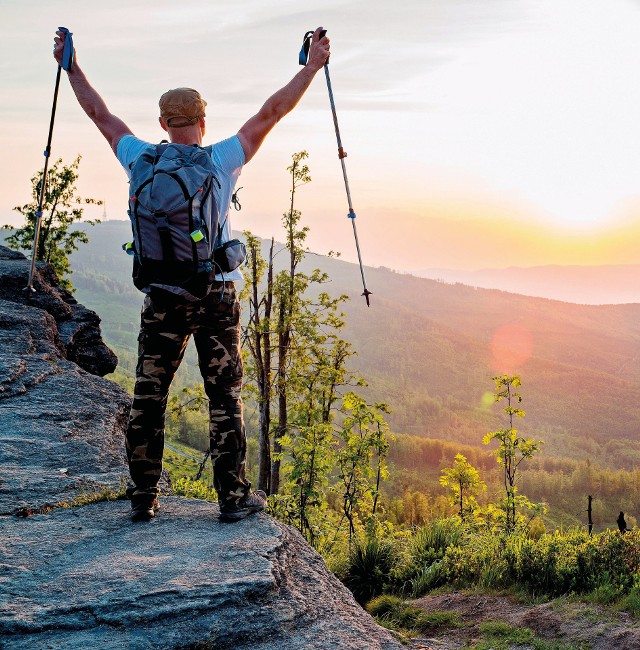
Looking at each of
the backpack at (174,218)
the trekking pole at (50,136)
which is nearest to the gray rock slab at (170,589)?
the backpack at (174,218)

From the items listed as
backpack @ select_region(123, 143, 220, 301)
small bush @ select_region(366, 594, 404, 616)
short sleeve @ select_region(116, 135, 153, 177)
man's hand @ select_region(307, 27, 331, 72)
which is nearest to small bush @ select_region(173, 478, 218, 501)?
small bush @ select_region(366, 594, 404, 616)

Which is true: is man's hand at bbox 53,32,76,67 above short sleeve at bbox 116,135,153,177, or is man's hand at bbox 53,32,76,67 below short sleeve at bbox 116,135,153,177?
above

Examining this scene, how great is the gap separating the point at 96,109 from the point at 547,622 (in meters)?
5.83

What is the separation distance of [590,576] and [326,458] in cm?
423

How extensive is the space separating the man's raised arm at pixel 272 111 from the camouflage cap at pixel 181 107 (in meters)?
0.35

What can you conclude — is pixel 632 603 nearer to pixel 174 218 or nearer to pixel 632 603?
pixel 632 603

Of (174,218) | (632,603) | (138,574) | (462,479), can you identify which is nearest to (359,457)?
(462,479)

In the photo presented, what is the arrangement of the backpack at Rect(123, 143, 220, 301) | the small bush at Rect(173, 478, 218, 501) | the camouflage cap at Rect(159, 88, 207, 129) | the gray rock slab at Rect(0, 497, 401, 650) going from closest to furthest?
1. the gray rock slab at Rect(0, 497, 401, 650)
2. the backpack at Rect(123, 143, 220, 301)
3. the camouflage cap at Rect(159, 88, 207, 129)
4. the small bush at Rect(173, 478, 218, 501)

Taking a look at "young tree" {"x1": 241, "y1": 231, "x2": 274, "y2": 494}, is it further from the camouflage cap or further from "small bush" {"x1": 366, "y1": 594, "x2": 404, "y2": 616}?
the camouflage cap

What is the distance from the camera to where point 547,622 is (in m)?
5.71

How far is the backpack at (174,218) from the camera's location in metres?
4.47

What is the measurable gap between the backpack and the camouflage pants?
242 millimetres

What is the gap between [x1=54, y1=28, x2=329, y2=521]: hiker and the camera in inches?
189

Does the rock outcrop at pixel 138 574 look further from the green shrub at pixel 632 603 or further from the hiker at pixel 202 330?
the green shrub at pixel 632 603
